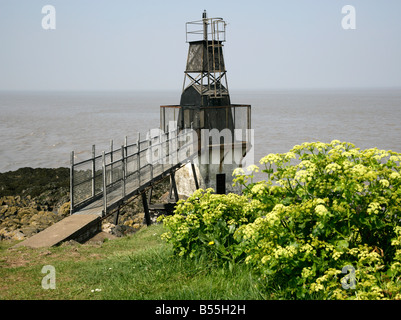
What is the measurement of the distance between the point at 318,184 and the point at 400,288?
1768 mm

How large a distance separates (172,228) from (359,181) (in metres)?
3.52

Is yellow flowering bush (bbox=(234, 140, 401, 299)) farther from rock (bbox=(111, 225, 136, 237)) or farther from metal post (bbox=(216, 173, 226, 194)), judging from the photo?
metal post (bbox=(216, 173, 226, 194))

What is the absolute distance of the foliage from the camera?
6363 millimetres

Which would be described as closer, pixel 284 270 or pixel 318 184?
pixel 284 270

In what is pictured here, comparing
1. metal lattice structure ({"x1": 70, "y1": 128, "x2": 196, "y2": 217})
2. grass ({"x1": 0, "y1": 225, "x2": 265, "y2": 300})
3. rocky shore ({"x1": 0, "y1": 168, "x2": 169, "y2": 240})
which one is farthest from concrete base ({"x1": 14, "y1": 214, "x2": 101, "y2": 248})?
rocky shore ({"x1": 0, "y1": 168, "x2": 169, "y2": 240})

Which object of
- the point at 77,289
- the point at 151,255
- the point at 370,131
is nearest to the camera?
the point at 77,289

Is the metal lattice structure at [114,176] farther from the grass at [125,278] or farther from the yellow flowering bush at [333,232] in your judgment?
the yellow flowering bush at [333,232]

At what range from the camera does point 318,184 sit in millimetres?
7109

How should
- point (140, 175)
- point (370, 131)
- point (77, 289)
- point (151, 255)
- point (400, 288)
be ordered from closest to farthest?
point (400, 288), point (77, 289), point (151, 255), point (140, 175), point (370, 131)

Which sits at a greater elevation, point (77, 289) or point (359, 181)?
point (359, 181)

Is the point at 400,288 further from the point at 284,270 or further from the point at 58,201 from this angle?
the point at 58,201

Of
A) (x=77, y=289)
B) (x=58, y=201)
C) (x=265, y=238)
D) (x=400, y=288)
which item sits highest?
(x=265, y=238)

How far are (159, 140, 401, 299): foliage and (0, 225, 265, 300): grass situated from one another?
61 cm
